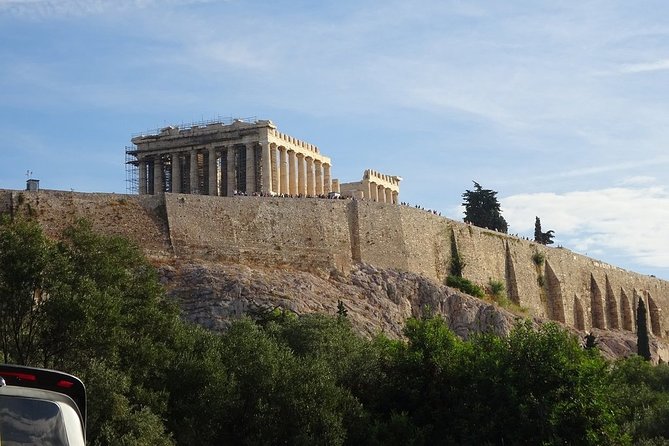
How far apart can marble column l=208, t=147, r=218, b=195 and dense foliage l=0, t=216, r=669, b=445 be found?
2607 centimetres

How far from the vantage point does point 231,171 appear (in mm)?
60781

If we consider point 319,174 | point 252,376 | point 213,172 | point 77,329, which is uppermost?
point 319,174

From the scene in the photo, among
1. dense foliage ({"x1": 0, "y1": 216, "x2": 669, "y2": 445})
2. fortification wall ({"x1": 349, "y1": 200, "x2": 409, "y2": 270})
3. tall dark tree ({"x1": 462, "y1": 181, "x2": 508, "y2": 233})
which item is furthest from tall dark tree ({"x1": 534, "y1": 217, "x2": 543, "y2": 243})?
dense foliage ({"x1": 0, "y1": 216, "x2": 669, "y2": 445})

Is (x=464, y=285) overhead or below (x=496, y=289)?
overhead

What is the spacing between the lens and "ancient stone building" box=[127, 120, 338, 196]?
6097 cm

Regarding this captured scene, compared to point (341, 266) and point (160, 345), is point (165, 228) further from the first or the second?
point (160, 345)

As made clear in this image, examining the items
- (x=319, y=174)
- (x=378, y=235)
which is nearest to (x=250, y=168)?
(x=319, y=174)

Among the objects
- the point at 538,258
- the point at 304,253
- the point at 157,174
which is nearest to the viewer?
the point at 304,253

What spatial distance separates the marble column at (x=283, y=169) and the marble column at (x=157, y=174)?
22.1 ft

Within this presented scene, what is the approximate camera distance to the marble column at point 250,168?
6053cm

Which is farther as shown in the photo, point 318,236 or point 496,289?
point 496,289

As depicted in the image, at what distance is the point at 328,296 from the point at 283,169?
573 inches

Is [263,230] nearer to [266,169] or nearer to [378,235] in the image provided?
[378,235]

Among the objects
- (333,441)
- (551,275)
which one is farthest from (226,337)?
(551,275)
